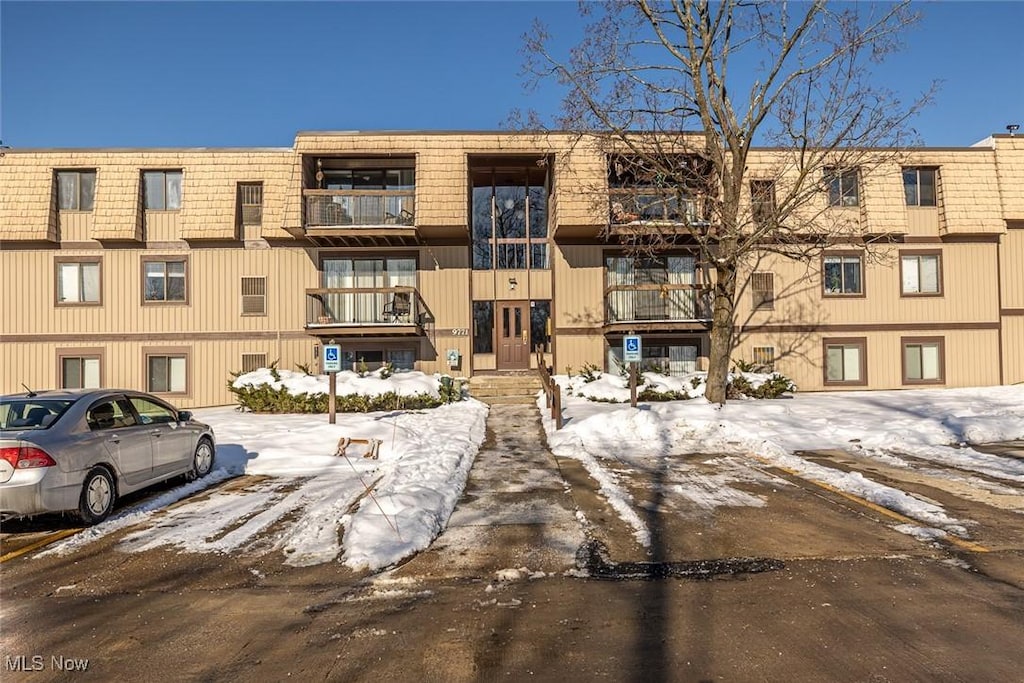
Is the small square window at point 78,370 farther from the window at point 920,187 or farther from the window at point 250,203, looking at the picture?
the window at point 920,187

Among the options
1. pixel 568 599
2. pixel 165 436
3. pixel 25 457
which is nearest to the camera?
pixel 568 599

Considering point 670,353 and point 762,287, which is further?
point 670,353

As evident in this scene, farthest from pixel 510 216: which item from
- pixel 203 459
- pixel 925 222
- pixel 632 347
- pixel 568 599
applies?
pixel 568 599

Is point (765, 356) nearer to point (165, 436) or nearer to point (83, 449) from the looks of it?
point (165, 436)

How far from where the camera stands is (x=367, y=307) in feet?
61.6

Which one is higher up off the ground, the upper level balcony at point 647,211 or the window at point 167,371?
the upper level balcony at point 647,211

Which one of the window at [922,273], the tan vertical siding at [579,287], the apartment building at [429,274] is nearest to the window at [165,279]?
the apartment building at [429,274]

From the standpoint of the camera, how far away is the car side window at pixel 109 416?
21.5 ft

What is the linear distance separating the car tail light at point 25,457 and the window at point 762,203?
46.0 feet

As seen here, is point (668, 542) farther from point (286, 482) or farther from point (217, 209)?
point (217, 209)

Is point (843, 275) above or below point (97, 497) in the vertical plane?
above

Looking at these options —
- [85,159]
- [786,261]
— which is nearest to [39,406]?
[85,159]

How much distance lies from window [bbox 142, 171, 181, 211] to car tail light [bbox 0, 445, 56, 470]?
649 inches

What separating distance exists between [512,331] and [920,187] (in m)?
15.5
